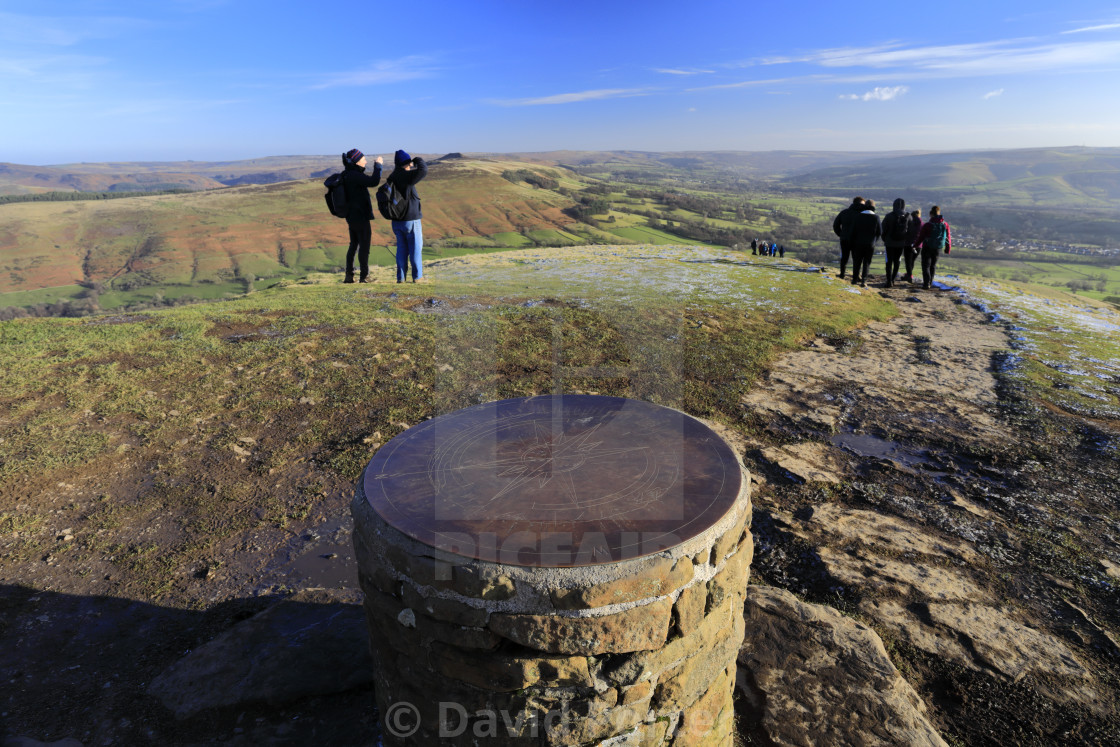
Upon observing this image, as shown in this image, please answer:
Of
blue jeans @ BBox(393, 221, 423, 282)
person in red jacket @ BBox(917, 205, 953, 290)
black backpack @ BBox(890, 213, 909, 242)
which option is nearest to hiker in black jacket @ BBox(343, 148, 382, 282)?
blue jeans @ BBox(393, 221, 423, 282)

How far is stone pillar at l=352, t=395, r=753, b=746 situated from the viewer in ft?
8.18

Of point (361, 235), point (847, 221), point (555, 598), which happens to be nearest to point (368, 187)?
point (361, 235)

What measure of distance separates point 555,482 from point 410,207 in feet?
24.9

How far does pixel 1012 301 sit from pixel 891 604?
43.7 ft

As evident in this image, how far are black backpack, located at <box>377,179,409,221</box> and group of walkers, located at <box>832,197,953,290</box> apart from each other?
9505mm

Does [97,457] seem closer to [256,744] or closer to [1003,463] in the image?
[256,744]

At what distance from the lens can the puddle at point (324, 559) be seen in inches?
191

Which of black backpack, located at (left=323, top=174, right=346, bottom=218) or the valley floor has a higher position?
black backpack, located at (left=323, top=174, right=346, bottom=218)

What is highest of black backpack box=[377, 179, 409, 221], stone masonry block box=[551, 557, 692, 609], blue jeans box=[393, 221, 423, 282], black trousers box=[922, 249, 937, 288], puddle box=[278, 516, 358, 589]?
black backpack box=[377, 179, 409, 221]

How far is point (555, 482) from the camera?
325 centimetres

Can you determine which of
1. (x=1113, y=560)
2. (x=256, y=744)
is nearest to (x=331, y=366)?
(x=256, y=744)

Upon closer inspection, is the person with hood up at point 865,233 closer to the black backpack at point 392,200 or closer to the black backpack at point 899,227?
the black backpack at point 899,227

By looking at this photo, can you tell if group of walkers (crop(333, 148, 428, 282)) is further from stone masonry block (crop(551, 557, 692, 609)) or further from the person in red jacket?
the person in red jacket

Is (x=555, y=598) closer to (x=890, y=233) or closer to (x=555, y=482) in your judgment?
(x=555, y=482)
